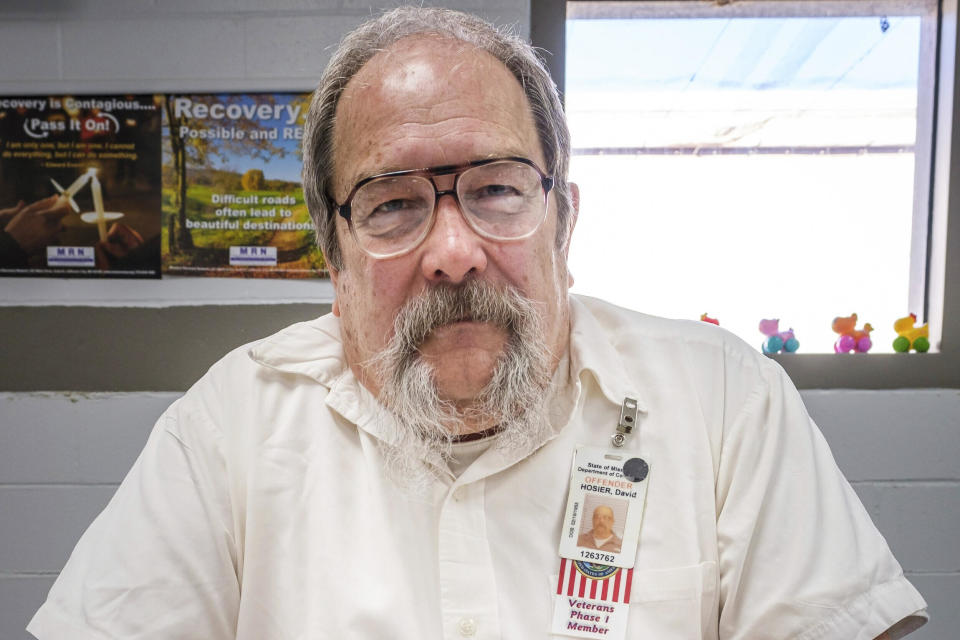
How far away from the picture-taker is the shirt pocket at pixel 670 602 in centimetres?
83

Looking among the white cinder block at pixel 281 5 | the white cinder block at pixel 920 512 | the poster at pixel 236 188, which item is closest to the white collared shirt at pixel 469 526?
the poster at pixel 236 188

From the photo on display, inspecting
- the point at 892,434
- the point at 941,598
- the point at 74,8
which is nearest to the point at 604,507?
the point at 892,434

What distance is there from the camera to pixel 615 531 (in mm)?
854

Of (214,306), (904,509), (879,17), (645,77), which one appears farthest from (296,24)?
(904,509)

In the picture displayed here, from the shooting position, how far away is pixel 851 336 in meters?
1.79

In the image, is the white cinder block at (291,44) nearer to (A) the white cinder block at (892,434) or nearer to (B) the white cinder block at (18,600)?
(B) the white cinder block at (18,600)

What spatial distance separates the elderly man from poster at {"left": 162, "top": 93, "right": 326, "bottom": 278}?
0.82 m

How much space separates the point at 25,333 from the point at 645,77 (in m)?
1.93

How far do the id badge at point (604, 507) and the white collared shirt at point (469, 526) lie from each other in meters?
0.02

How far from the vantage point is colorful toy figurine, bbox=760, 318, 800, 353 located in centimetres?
177

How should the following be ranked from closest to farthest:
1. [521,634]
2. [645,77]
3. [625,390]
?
1. [521,634]
2. [625,390]
3. [645,77]

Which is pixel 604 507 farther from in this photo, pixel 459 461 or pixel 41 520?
pixel 41 520

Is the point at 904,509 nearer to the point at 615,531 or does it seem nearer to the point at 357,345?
the point at 615,531

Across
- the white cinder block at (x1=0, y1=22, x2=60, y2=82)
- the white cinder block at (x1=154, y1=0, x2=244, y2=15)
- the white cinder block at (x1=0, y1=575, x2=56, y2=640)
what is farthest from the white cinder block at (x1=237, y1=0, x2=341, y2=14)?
the white cinder block at (x1=0, y1=575, x2=56, y2=640)
